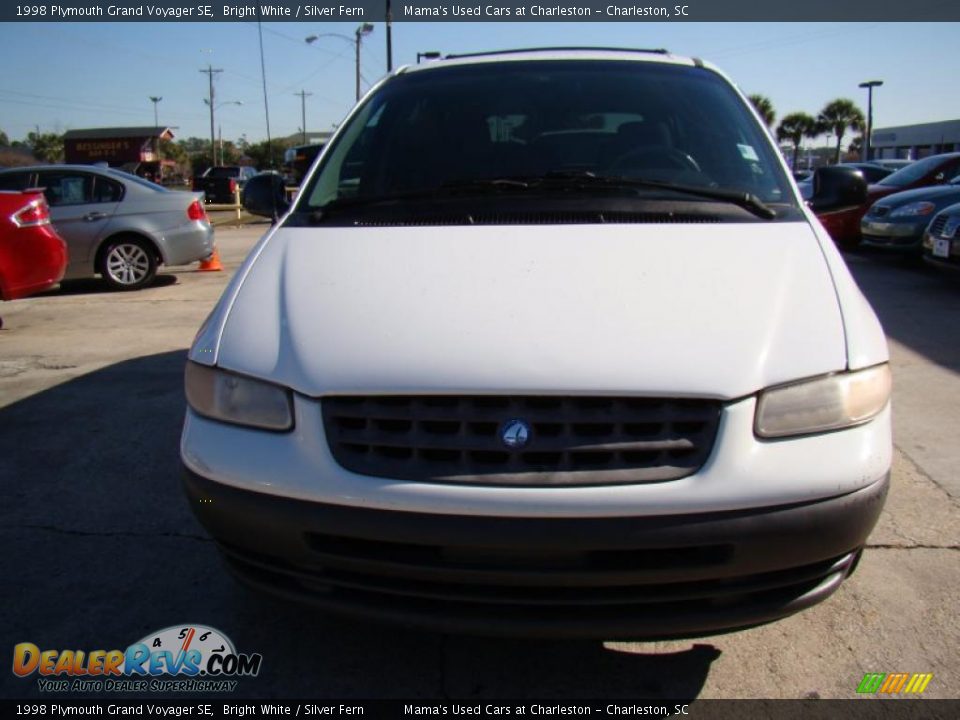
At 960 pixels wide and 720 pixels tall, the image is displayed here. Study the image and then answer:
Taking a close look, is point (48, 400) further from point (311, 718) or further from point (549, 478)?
point (549, 478)

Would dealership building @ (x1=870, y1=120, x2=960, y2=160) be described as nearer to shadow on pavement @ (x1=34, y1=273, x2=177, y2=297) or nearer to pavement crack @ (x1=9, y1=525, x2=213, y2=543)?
shadow on pavement @ (x1=34, y1=273, x2=177, y2=297)

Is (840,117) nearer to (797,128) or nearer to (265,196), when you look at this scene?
(797,128)

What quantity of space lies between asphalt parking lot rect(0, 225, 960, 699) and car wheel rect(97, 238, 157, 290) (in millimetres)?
4812

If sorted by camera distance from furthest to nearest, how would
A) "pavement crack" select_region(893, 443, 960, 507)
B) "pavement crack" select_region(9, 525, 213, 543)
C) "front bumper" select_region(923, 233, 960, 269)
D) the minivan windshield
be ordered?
"front bumper" select_region(923, 233, 960, 269)
"pavement crack" select_region(893, 443, 960, 507)
"pavement crack" select_region(9, 525, 213, 543)
the minivan windshield

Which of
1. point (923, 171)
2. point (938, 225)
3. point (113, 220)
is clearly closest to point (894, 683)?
point (938, 225)

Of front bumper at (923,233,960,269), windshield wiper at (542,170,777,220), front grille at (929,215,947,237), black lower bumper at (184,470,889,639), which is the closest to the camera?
black lower bumper at (184,470,889,639)

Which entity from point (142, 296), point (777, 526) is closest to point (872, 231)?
point (142, 296)

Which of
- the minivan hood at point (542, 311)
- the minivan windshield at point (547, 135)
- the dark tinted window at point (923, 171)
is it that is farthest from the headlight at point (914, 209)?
the minivan hood at point (542, 311)

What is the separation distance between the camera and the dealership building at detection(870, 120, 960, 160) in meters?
52.3

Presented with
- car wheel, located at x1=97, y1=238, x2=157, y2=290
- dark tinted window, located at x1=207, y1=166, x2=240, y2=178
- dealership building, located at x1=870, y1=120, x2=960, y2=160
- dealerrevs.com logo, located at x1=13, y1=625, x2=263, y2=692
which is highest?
→ dealership building, located at x1=870, y1=120, x2=960, y2=160

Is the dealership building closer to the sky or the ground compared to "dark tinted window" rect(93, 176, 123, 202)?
closer to the sky

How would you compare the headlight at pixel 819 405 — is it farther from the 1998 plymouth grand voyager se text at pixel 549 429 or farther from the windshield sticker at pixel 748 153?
the windshield sticker at pixel 748 153

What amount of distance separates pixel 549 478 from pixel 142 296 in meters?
8.24

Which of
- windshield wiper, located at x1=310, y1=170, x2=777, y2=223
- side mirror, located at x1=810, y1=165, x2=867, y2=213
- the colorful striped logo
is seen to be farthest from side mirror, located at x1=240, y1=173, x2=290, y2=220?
the colorful striped logo
